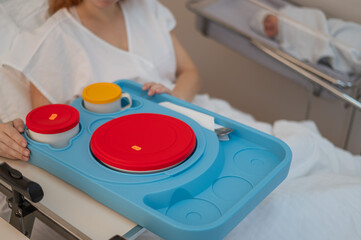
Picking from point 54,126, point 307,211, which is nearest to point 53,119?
point 54,126

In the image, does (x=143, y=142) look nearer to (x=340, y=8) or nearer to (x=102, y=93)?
(x=102, y=93)

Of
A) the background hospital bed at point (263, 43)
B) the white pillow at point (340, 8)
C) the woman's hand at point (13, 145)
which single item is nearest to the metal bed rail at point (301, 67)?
the background hospital bed at point (263, 43)

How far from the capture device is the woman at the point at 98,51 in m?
1.39

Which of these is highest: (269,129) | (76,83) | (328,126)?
(76,83)

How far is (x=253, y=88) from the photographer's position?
94.5 inches

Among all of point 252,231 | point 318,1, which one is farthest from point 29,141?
point 318,1

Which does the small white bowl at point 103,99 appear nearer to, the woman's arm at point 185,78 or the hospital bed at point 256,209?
the hospital bed at point 256,209

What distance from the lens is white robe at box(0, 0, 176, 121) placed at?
1.38 meters

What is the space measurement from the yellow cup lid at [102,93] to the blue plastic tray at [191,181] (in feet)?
0.23

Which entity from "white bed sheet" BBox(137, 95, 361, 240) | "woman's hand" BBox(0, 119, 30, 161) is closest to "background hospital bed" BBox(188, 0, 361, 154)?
"white bed sheet" BBox(137, 95, 361, 240)

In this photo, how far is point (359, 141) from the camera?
6.07 ft

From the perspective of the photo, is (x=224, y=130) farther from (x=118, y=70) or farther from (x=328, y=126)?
(x=328, y=126)

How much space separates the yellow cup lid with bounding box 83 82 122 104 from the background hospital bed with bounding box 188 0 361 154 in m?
0.80

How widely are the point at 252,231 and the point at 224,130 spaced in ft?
0.83
